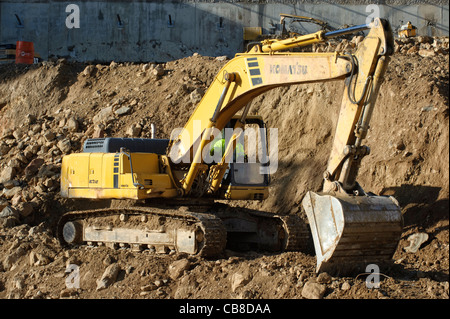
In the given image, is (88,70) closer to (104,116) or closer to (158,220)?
(104,116)

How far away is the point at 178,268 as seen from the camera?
30.2ft

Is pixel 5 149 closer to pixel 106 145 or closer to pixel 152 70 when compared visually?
pixel 152 70

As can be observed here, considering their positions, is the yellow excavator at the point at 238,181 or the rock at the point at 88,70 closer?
the yellow excavator at the point at 238,181

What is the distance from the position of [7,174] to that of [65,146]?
5.19 feet

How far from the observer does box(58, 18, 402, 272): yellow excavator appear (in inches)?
305

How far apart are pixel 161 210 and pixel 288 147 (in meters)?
5.82

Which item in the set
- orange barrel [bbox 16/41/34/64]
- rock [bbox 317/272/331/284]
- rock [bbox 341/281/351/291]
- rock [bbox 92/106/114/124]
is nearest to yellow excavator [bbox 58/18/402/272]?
rock [bbox 317/272/331/284]

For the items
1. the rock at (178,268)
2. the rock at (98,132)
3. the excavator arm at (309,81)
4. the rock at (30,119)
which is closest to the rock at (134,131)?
the rock at (98,132)

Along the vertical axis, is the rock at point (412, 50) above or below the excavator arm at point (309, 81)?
above

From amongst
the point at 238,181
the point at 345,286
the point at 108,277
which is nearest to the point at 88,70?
the point at 238,181

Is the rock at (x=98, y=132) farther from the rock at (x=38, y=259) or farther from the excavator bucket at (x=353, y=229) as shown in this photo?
the excavator bucket at (x=353, y=229)

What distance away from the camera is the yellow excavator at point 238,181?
7.75 meters

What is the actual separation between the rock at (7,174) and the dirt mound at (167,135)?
0.03m

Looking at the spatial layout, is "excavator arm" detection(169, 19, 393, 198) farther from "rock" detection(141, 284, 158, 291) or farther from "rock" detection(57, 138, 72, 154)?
"rock" detection(57, 138, 72, 154)
